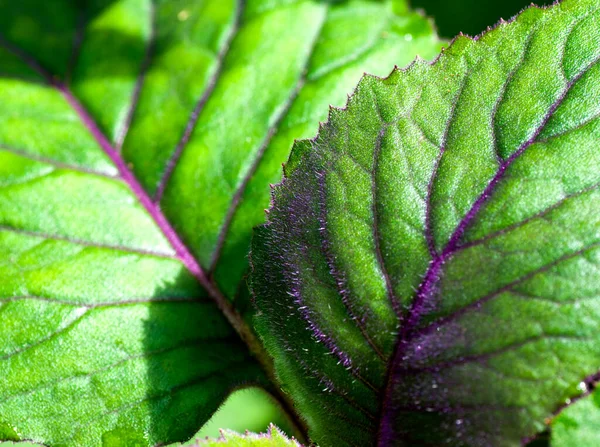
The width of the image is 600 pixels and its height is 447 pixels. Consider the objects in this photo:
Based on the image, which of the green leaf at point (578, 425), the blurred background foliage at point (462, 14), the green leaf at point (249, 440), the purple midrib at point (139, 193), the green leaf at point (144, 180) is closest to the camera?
the green leaf at point (578, 425)

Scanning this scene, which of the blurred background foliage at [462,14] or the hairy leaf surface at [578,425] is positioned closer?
the hairy leaf surface at [578,425]

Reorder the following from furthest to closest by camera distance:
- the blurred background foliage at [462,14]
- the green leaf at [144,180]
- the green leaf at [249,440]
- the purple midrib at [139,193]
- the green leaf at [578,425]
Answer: the blurred background foliage at [462,14] → the purple midrib at [139,193] → the green leaf at [144,180] → the green leaf at [249,440] → the green leaf at [578,425]

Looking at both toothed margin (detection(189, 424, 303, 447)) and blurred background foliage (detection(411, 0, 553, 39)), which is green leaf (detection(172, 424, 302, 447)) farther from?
blurred background foliage (detection(411, 0, 553, 39))

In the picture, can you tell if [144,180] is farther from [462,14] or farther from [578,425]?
[462,14]

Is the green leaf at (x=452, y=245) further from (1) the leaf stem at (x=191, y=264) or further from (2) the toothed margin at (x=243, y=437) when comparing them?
(1) the leaf stem at (x=191, y=264)

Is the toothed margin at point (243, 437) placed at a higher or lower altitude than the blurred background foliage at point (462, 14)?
lower

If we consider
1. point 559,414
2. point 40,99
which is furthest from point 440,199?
point 40,99

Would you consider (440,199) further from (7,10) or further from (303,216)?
(7,10)

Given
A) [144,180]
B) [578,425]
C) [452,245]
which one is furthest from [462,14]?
[578,425]

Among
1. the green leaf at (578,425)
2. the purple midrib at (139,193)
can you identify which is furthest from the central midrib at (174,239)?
the green leaf at (578,425)
